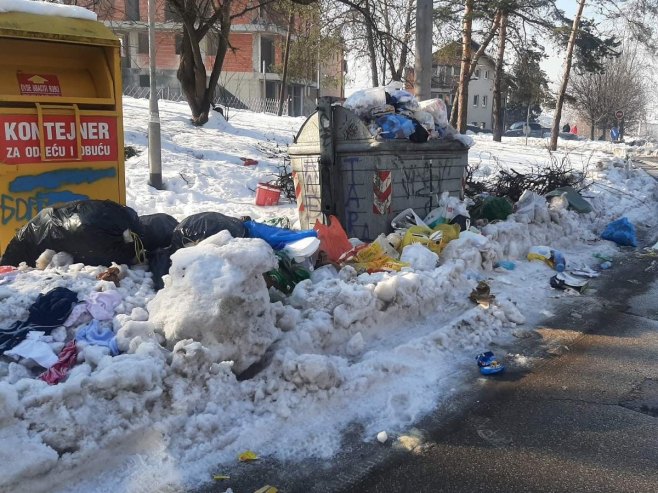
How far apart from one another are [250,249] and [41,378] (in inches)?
53.0

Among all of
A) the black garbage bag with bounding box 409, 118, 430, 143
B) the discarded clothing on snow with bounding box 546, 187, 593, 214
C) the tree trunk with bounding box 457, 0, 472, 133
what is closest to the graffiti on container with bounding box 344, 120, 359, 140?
the black garbage bag with bounding box 409, 118, 430, 143

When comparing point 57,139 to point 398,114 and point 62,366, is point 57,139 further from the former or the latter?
point 398,114

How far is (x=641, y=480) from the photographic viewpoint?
2844 millimetres

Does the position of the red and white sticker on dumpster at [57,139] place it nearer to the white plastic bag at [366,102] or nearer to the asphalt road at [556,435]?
the white plastic bag at [366,102]

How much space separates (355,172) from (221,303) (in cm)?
345

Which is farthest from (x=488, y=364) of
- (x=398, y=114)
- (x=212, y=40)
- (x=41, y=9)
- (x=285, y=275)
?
(x=212, y=40)

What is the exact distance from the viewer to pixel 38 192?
17.1 feet

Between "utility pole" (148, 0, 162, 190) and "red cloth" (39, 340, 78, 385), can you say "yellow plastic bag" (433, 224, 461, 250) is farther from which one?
"utility pole" (148, 0, 162, 190)

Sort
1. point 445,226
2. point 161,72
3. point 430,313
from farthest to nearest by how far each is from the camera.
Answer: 1. point 161,72
2. point 445,226
3. point 430,313

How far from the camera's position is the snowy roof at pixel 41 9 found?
197 inches

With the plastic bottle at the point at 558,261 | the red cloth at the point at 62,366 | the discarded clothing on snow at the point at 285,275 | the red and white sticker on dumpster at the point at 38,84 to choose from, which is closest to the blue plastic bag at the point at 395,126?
the plastic bottle at the point at 558,261

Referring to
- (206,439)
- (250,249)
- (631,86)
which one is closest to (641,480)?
(206,439)

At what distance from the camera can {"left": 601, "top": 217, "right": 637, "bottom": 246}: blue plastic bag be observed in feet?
28.0

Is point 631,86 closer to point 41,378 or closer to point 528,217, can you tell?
point 528,217
